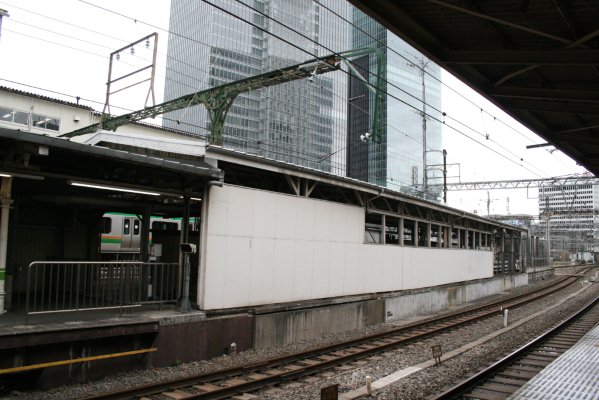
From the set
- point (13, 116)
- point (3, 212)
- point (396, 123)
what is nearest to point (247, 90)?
point (3, 212)

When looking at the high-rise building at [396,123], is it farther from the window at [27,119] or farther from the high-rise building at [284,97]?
the window at [27,119]

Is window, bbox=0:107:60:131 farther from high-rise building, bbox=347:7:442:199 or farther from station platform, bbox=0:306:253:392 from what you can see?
high-rise building, bbox=347:7:442:199

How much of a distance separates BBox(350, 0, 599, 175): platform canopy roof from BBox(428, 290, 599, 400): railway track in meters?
5.31

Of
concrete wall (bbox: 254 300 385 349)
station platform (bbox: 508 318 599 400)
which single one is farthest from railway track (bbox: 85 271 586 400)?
station platform (bbox: 508 318 599 400)

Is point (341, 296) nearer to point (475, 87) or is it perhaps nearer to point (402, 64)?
point (475, 87)

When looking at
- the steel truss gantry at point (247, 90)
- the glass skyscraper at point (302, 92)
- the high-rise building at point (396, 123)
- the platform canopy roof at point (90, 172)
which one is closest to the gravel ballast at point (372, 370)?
the platform canopy roof at point (90, 172)

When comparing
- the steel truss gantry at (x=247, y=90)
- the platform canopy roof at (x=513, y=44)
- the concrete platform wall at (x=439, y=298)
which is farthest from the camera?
the concrete platform wall at (x=439, y=298)

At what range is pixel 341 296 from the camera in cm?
1476

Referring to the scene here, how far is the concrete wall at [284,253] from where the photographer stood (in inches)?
429

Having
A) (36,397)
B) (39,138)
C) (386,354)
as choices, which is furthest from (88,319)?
(386,354)

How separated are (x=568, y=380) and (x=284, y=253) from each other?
722 cm

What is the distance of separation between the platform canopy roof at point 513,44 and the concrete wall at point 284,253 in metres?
A: 6.23

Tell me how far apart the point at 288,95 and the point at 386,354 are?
65.0 meters

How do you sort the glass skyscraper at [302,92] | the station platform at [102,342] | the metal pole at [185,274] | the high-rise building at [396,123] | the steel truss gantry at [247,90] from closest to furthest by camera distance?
the station platform at [102,342]
the metal pole at [185,274]
the steel truss gantry at [247,90]
the high-rise building at [396,123]
the glass skyscraper at [302,92]
